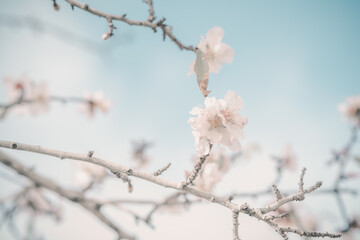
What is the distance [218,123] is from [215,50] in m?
0.48

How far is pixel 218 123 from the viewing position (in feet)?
3.49

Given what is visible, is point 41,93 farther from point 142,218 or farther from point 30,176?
point 142,218

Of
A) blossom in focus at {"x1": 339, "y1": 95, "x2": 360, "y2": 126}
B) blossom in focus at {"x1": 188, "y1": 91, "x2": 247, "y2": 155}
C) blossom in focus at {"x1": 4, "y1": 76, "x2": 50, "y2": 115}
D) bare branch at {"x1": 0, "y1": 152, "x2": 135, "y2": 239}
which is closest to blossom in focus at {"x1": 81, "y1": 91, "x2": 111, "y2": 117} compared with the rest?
blossom in focus at {"x1": 4, "y1": 76, "x2": 50, "y2": 115}

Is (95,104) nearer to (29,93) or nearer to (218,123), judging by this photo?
(29,93)

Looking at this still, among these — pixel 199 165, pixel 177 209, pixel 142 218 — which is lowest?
pixel 142 218

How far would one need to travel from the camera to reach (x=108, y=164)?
94cm

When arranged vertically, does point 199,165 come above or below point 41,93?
below

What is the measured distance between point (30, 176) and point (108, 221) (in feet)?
1.92

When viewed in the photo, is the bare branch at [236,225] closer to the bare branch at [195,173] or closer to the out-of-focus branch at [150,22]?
the bare branch at [195,173]

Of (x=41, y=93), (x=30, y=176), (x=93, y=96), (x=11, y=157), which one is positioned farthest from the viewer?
(x=93, y=96)

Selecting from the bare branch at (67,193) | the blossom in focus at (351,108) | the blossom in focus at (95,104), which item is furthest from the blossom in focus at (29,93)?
the blossom in focus at (351,108)

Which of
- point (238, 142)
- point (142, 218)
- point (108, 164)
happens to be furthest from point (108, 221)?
point (238, 142)

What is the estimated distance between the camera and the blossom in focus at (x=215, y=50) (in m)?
1.30

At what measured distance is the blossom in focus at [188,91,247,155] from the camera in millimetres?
1033
